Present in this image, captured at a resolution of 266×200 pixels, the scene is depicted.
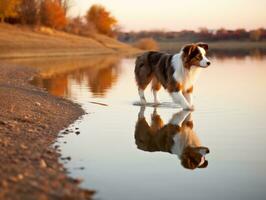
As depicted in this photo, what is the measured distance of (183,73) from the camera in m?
11.3

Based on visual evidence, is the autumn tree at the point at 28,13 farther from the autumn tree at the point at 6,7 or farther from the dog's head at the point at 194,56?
the dog's head at the point at 194,56

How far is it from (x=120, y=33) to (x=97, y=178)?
95048 millimetres

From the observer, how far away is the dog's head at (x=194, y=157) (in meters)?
6.33

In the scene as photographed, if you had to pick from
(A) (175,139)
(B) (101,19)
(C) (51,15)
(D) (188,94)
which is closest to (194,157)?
(A) (175,139)

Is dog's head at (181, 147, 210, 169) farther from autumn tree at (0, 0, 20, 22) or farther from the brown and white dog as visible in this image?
autumn tree at (0, 0, 20, 22)

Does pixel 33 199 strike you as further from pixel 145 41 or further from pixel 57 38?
pixel 145 41

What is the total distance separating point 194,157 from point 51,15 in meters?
64.8

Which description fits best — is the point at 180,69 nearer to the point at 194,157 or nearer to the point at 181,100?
the point at 181,100

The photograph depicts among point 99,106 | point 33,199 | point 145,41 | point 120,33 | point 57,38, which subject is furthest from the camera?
point 120,33

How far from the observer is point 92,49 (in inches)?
2480

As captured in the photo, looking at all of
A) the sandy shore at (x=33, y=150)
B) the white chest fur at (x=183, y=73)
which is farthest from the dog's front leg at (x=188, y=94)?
the sandy shore at (x=33, y=150)

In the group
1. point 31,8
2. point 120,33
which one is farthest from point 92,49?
point 120,33

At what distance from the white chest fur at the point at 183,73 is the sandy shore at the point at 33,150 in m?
2.54

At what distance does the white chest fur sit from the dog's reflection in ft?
4.07
